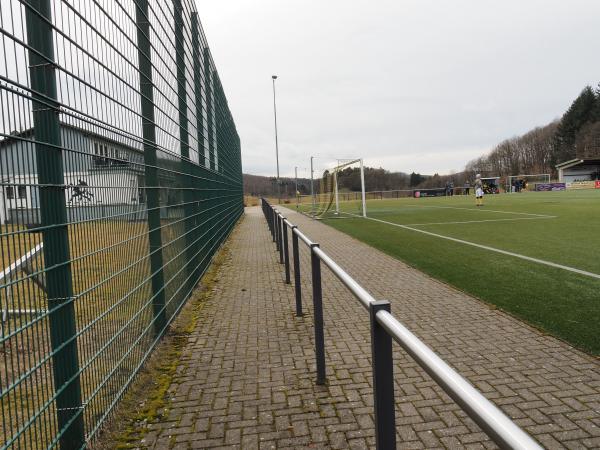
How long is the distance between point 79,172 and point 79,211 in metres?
0.21

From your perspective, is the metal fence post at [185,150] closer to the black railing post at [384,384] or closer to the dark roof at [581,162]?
the black railing post at [384,384]

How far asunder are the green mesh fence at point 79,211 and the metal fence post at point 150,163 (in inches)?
0.7

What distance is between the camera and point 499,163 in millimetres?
109188

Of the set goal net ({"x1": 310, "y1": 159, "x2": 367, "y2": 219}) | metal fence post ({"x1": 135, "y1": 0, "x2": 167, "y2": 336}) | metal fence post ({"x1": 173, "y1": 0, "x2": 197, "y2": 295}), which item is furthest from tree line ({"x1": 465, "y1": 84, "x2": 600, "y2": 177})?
metal fence post ({"x1": 135, "y1": 0, "x2": 167, "y2": 336})

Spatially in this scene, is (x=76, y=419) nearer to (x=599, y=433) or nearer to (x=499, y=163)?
(x=599, y=433)

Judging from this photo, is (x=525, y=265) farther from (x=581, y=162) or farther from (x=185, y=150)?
(x=581, y=162)

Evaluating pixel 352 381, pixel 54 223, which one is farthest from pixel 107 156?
pixel 352 381

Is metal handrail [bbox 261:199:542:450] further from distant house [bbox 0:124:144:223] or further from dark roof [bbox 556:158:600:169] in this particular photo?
dark roof [bbox 556:158:600:169]

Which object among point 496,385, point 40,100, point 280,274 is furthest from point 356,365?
point 280,274

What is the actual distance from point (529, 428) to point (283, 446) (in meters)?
1.40

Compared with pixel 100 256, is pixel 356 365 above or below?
below

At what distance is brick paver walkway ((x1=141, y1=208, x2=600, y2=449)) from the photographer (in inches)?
112

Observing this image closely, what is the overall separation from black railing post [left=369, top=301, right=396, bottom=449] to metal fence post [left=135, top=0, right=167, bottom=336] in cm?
273

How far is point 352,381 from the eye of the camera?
11.8ft
